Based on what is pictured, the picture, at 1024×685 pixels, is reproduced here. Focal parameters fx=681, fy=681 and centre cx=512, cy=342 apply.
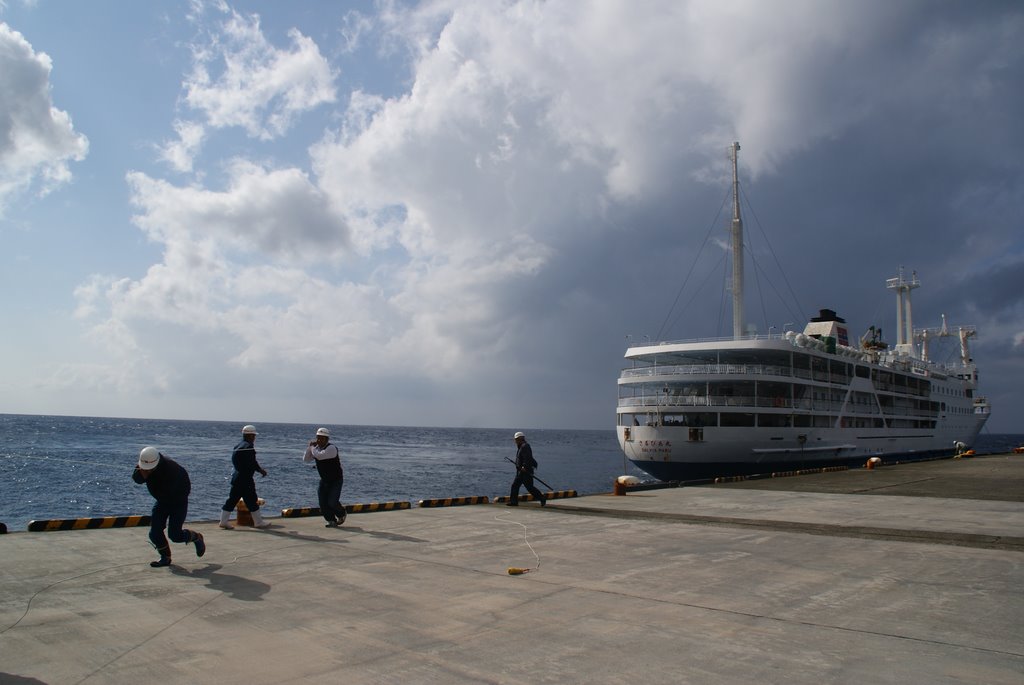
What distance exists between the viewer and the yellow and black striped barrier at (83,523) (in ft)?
31.4

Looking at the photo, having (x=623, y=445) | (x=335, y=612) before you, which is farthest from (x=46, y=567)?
(x=623, y=445)

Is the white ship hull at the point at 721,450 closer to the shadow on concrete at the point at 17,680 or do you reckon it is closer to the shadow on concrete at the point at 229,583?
the shadow on concrete at the point at 229,583

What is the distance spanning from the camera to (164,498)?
770 centimetres

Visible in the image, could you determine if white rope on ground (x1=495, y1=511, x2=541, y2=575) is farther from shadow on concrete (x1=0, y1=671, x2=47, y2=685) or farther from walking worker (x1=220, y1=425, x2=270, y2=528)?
shadow on concrete (x1=0, y1=671, x2=47, y2=685)

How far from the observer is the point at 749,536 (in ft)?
34.7

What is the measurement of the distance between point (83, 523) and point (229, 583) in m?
4.58

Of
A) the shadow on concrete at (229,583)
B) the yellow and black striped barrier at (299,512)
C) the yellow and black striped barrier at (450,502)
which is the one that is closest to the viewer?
the shadow on concrete at (229,583)

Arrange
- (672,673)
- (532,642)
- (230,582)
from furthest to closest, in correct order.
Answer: (230,582) < (532,642) < (672,673)

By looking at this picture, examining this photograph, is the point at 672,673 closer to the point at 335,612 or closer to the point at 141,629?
the point at 335,612

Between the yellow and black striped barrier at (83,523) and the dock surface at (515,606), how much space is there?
330mm

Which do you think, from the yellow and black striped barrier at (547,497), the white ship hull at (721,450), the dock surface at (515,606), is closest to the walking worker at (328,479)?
the dock surface at (515,606)

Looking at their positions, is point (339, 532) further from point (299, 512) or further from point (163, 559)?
point (163, 559)

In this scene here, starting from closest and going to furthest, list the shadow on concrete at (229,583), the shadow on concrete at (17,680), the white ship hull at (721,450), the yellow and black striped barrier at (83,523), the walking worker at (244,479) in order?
the shadow on concrete at (17,680), the shadow on concrete at (229,583), the yellow and black striped barrier at (83,523), the walking worker at (244,479), the white ship hull at (721,450)

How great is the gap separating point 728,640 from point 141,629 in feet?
14.9
